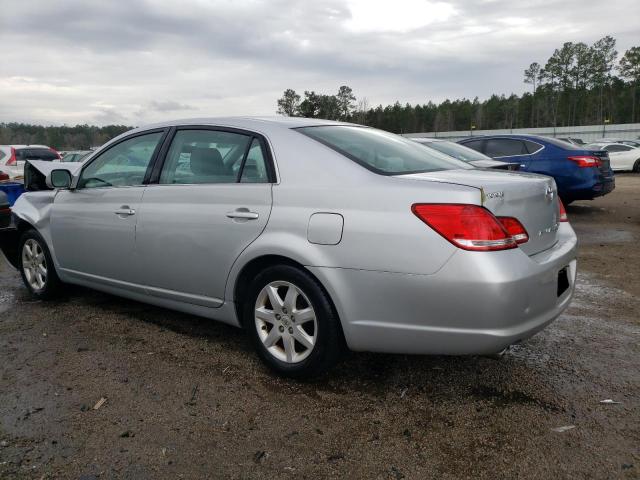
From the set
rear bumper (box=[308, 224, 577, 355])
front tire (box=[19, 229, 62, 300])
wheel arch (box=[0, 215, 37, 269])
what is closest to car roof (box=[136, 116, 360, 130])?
rear bumper (box=[308, 224, 577, 355])

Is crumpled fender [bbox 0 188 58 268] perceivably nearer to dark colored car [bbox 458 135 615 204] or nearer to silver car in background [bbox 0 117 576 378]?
silver car in background [bbox 0 117 576 378]

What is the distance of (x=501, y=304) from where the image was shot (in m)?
2.54

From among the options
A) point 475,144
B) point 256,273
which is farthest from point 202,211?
point 475,144

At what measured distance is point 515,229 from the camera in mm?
2740

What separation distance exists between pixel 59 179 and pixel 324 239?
2.78 m

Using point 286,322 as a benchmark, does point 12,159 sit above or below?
above

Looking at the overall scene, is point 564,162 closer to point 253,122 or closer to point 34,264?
point 253,122

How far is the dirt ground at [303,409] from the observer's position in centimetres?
238

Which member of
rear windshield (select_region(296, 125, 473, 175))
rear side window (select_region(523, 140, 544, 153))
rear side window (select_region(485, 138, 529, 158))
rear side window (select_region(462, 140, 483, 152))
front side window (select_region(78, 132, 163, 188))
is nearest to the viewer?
rear windshield (select_region(296, 125, 473, 175))

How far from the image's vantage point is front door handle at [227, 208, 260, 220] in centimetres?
321

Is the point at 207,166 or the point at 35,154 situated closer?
the point at 207,166

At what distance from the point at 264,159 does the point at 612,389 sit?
2396 millimetres

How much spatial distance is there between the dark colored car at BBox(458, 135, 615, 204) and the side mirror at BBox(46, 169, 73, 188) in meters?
7.65

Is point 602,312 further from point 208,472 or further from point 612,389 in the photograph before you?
point 208,472
